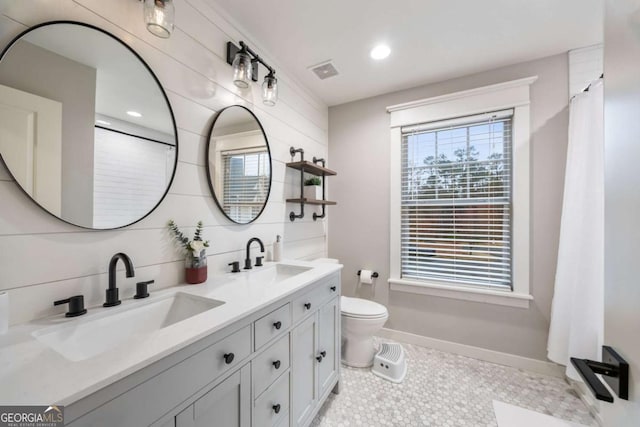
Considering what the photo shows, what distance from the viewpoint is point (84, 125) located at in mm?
960

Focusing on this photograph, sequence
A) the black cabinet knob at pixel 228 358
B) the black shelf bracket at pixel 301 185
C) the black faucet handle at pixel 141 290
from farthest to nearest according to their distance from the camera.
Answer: the black shelf bracket at pixel 301 185 → the black faucet handle at pixel 141 290 → the black cabinet knob at pixel 228 358

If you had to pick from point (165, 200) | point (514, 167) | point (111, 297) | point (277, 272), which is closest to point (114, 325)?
point (111, 297)

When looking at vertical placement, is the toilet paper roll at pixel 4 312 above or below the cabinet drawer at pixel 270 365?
above

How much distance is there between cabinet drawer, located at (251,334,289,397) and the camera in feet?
3.30

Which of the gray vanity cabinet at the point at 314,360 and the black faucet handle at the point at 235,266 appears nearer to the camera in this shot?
the gray vanity cabinet at the point at 314,360

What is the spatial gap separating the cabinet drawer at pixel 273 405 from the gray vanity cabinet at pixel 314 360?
59mm

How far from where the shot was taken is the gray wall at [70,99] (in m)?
0.83

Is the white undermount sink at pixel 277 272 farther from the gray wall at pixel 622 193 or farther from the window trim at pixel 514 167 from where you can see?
the gray wall at pixel 622 193

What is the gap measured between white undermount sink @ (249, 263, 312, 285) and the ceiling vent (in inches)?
66.7

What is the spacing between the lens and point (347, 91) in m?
2.53

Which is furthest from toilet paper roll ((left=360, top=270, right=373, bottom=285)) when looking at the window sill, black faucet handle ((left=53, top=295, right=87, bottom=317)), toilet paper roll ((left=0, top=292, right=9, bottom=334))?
toilet paper roll ((left=0, top=292, right=9, bottom=334))

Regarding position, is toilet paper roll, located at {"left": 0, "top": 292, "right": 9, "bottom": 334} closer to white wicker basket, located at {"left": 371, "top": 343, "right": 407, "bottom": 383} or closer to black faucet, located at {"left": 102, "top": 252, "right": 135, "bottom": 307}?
black faucet, located at {"left": 102, "top": 252, "right": 135, "bottom": 307}

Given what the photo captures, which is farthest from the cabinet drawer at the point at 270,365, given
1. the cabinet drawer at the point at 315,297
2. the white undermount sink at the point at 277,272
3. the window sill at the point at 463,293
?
the window sill at the point at 463,293

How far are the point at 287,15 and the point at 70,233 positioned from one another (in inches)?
66.4
